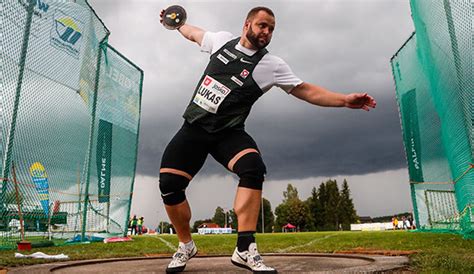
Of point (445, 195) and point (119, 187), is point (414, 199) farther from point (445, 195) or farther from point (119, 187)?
point (119, 187)

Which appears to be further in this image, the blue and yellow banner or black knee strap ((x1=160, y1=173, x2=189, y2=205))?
the blue and yellow banner

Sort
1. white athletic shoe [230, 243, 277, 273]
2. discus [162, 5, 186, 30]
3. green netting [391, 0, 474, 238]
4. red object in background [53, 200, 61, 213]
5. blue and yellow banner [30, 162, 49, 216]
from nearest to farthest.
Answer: white athletic shoe [230, 243, 277, 273] < discus [162, 5, 186, 30] < green netting [391, 0, 474, 238] < blue and yellow banner [30, 162, 49, 216] < red object in background [53, 200, 61, 213]

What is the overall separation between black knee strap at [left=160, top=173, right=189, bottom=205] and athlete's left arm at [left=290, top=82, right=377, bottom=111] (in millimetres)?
1164

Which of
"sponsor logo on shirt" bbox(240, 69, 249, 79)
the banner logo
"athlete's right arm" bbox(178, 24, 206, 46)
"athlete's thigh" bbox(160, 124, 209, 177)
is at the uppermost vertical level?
the banner logo

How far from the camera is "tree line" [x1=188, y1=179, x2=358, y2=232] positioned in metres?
78.4

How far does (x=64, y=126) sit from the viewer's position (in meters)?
9.65

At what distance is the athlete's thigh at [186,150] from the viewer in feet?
11.4

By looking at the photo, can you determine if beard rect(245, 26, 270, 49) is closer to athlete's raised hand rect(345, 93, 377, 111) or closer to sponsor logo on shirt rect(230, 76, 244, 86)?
sponsor logo on shirt rect(230, 76, 244, 86)

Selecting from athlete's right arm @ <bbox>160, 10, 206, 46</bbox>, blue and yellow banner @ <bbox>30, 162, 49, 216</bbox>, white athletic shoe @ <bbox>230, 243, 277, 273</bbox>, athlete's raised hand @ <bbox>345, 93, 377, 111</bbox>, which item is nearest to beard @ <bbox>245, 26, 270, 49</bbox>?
athlete's right arm @ <bbox>160, 10, 206, 46</bbox>

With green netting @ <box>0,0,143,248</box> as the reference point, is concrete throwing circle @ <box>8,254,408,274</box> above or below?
below

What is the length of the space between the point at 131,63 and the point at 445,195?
30.3 ft

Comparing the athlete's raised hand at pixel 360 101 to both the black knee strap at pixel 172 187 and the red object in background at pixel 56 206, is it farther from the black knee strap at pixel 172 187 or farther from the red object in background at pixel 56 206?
the red object in background at pixel 56 206

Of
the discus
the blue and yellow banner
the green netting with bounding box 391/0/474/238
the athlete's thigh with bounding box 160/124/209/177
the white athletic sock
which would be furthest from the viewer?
the blue and yellow banner

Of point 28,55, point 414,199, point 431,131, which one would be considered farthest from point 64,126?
point 414,199
